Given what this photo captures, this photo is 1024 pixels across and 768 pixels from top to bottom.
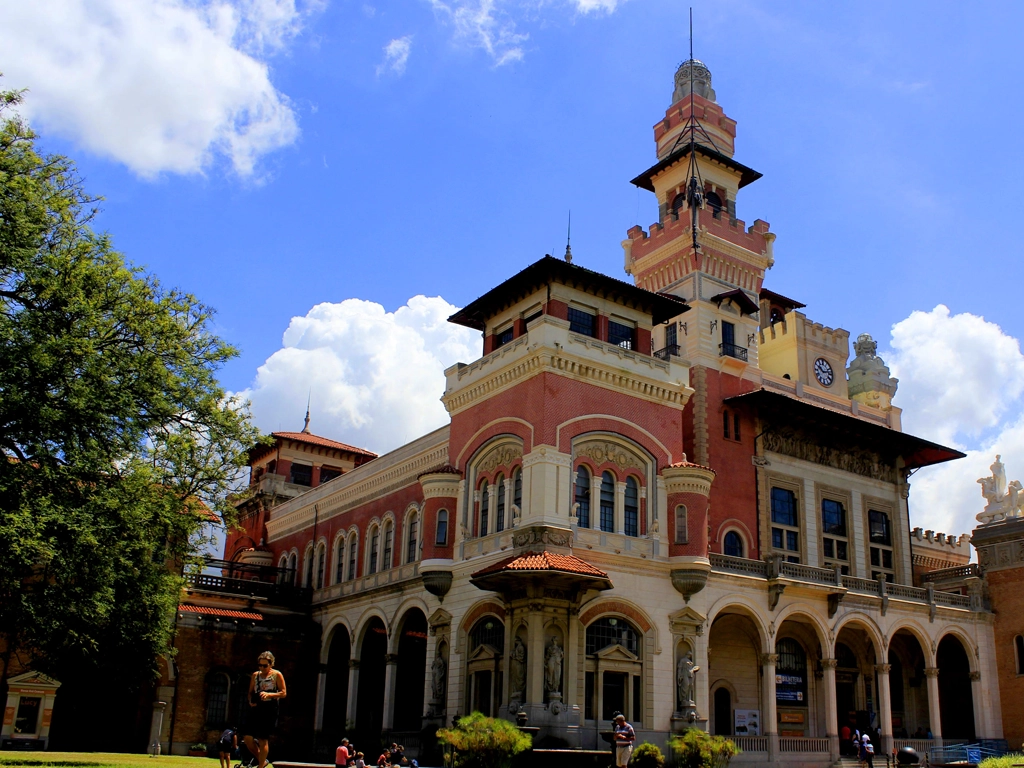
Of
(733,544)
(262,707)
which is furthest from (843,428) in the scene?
(262,707)

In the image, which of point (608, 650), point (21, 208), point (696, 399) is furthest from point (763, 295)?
point (21, 208)

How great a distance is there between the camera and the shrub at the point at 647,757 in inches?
1089

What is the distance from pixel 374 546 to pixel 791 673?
18727 millimetres

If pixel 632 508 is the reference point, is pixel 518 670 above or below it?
below

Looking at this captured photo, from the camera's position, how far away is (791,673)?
1448 inches

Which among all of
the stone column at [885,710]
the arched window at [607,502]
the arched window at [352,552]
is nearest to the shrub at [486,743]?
the arched window at [607,502]

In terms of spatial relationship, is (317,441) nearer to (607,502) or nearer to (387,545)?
(387,545)

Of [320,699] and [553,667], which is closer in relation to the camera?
[553,667]

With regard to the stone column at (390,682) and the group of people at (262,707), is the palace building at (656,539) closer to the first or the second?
the stone column at (390,682)

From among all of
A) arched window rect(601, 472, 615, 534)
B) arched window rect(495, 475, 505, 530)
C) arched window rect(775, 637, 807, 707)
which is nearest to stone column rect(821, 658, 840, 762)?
arched window rect(775, 637, 807, 707)

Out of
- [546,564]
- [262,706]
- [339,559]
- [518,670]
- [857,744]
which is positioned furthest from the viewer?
[339,559]

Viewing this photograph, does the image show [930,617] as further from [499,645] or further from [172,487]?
[172,487]

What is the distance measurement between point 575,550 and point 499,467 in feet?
14.1

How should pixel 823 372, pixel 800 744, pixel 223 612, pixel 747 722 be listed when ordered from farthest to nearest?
pixel 823 372
pixel 223 612
pixel 747 722
pixel 800 744
